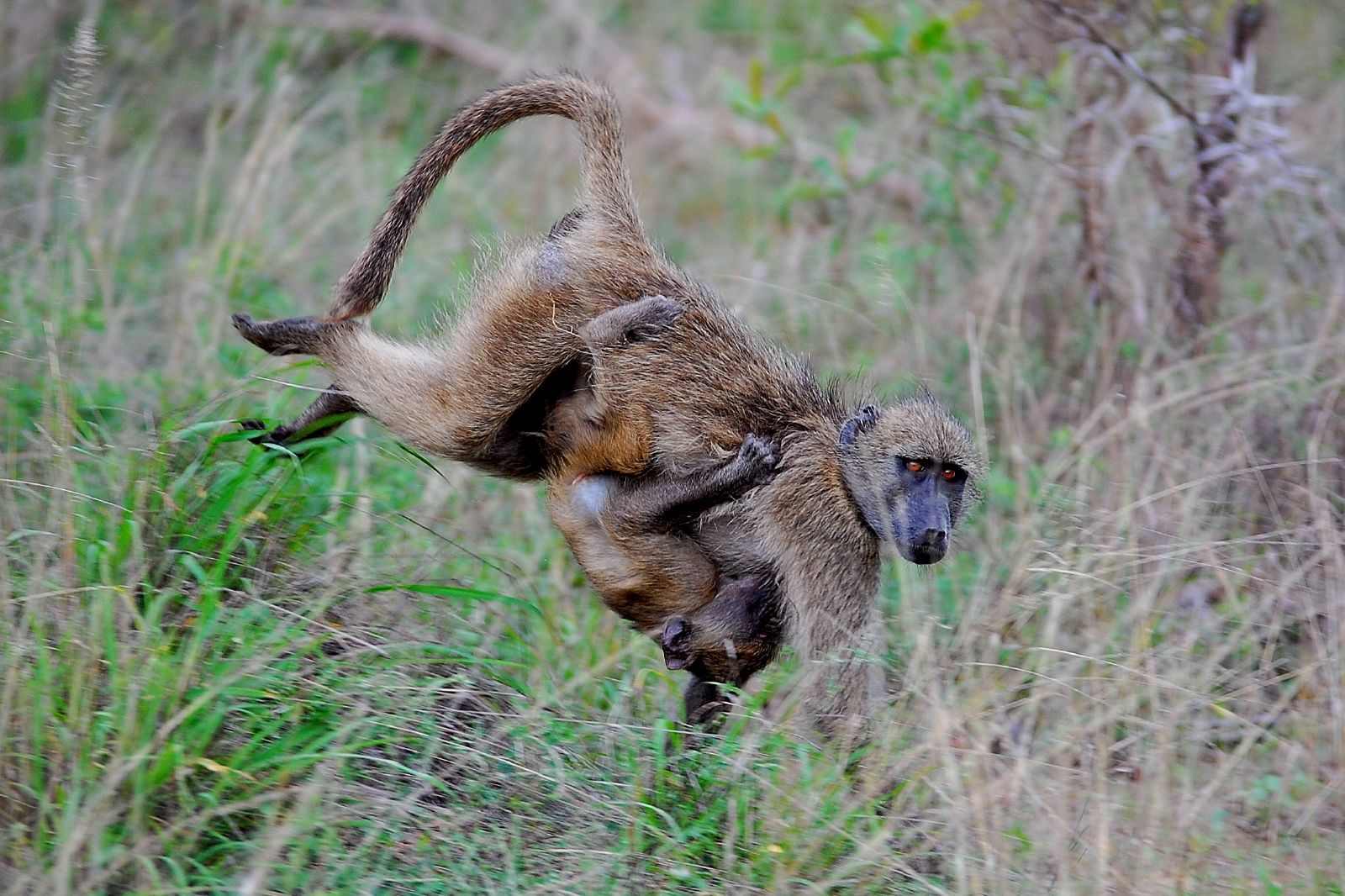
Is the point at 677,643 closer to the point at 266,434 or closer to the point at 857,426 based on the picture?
the point at 857,426

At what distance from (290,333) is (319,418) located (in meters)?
0.25

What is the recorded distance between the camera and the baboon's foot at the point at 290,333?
3.70m

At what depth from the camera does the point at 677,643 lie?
11.4ft

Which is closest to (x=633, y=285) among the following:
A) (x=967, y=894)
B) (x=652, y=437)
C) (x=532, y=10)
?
(x=652, y=437)

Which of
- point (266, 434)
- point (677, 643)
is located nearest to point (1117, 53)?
point (677, 643)

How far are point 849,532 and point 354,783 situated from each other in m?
1.51

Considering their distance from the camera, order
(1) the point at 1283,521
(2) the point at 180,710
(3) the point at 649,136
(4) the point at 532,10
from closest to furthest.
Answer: (2) the point at 180,710 → (1) the point at 1283,521 → (3) the point at 649,136 → (4) the point at 532,10

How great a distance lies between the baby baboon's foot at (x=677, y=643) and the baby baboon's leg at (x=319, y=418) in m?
1.06

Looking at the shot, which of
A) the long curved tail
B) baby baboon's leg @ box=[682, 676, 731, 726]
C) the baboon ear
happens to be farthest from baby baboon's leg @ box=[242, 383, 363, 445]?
the baboon ear

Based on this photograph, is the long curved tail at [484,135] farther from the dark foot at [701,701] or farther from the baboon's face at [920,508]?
the dark foot at [701,701]

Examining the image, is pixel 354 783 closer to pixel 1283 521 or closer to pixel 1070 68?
pixel 1283 521

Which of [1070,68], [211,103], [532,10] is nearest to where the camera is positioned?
[1070,68]

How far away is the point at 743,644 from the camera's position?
357 centimetres

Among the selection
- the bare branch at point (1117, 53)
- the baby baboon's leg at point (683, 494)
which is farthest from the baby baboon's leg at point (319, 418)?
the bare branch at point (1117, 53)
